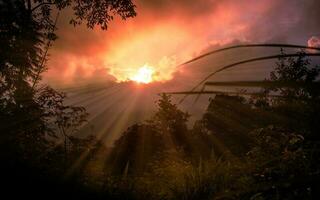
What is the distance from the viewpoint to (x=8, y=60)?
14.8 meters

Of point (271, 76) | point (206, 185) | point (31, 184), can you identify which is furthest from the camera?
point (271, 76)

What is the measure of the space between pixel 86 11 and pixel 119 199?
1189cm

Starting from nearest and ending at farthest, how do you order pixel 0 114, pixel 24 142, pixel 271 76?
pixel 24 142 → pixel 0 114 → pixel 271 76

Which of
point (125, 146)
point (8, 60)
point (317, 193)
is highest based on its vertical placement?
point (8, 60)

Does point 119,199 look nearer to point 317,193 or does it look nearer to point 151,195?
point 151,195

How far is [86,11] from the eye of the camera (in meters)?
15.2

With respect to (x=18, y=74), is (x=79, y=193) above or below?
below

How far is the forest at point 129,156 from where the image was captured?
984mm

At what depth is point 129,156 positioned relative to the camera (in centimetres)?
1145

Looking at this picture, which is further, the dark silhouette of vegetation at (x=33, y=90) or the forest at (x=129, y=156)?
the dark silhouette of vegetation at (x=33, y=90)

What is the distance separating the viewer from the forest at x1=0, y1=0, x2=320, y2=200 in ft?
3.23

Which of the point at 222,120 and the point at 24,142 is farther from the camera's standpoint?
the point at 222,120

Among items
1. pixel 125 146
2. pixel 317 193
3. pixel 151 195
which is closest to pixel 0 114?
pixel 151 195

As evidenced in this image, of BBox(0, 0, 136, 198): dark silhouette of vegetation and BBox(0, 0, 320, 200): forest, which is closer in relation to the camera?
BBox(0, 0, 320, 200): forest
